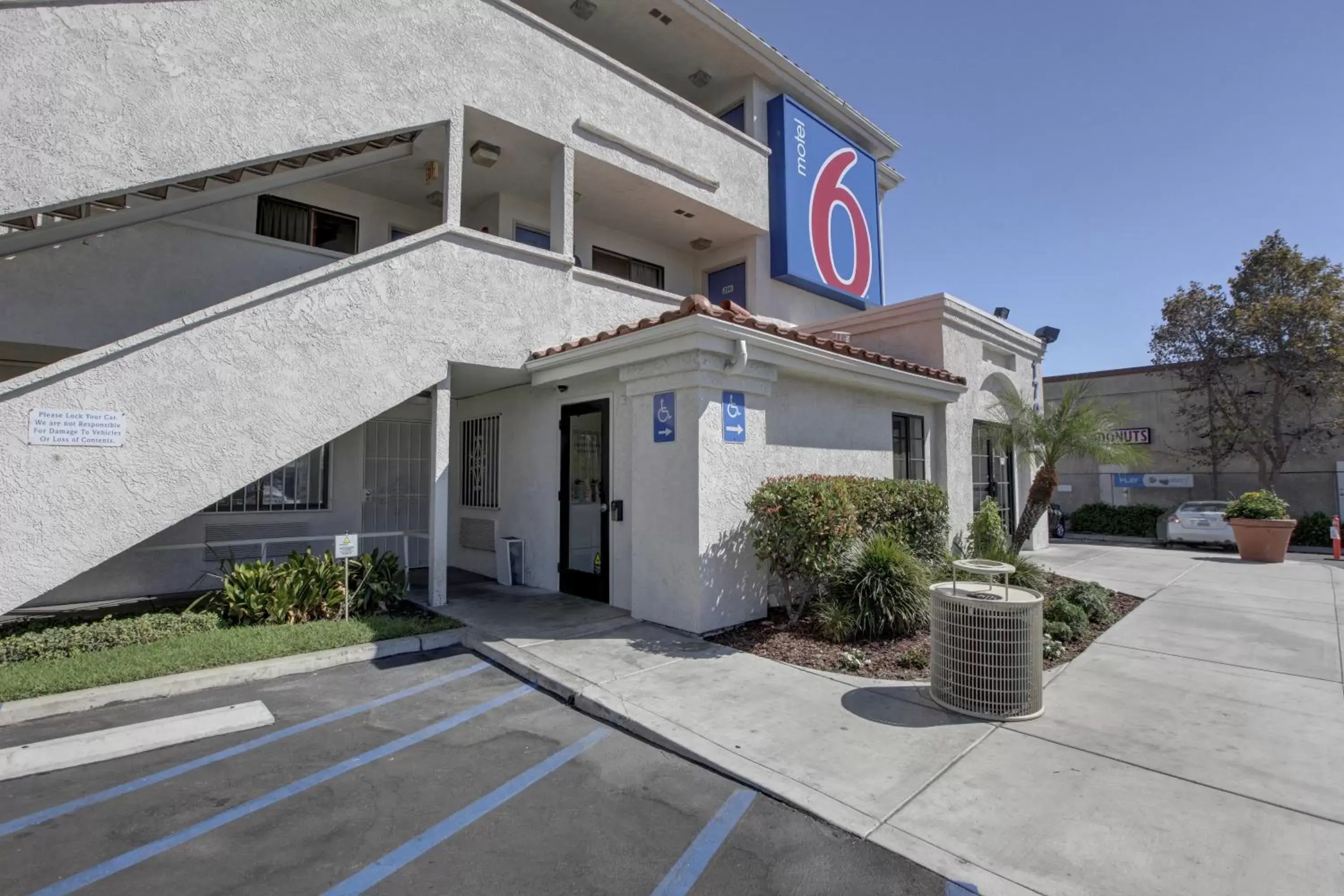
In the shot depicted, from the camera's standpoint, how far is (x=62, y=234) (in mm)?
7047

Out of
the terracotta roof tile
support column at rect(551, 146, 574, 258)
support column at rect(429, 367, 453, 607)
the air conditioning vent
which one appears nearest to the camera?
the terracotta roof tile

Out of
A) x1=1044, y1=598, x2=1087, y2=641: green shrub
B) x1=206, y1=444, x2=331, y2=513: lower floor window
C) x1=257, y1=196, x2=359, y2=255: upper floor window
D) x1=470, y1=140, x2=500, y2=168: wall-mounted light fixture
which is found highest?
x1=470, y1=140, x2=500, y2=168: wall-mounted light fixture

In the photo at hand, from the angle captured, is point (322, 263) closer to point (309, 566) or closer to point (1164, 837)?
point (309, 566)

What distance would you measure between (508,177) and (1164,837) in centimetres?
1076

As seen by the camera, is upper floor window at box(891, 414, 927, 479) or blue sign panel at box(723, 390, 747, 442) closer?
blue sign panel at box(723, 390, 747, 442)

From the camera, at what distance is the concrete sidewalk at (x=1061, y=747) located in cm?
307

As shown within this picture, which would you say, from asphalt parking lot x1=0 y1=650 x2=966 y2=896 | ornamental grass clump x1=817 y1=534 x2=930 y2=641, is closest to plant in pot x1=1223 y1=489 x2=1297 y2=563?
ornamental grass clump x1=817 y1=534 x2=930 y2=641

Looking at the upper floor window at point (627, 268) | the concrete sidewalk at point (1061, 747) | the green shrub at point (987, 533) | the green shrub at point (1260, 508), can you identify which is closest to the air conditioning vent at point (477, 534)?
the concrete sidewalk at point (1061, 747)

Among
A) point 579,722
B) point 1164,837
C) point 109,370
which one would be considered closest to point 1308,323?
point 1164,837

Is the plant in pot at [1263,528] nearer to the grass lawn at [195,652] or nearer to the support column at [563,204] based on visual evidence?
the support column at [563,204]

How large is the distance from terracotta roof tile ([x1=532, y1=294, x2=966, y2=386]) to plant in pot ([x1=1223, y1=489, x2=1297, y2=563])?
25.6ft

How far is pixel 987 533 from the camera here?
30.8 feet

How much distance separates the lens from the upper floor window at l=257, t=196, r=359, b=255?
31.5 feet

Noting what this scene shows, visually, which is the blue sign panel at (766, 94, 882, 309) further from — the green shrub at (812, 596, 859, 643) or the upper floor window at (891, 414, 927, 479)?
the green shrub at (812, 596, 859, 643)
